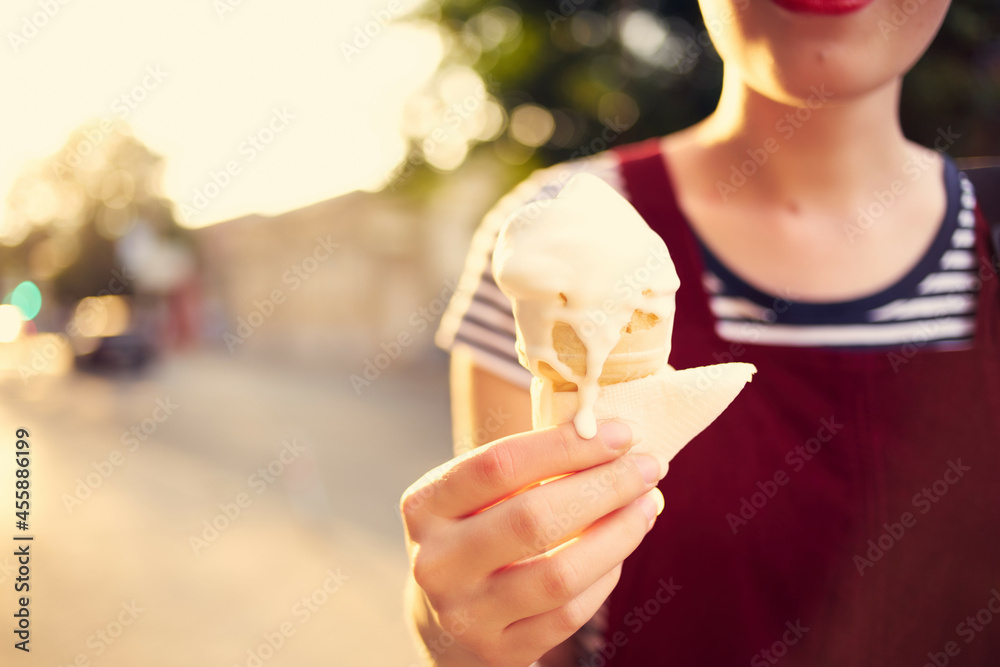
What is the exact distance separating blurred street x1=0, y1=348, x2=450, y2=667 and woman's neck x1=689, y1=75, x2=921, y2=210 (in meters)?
4.09

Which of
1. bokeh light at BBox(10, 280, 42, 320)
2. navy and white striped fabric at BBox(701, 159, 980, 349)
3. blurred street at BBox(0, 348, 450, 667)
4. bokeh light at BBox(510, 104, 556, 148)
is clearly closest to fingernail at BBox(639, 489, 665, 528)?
navy and white striped fabric at BBox(701, 159, 980, 349)

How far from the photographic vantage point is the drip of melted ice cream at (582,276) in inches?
52.7

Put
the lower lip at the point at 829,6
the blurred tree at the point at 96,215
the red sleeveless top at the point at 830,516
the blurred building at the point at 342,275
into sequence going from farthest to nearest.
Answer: the blurred tree at the point at 96,215 < the blurred building at the point at 342,275 < the red sleeveless top at the point at 830,516 < the lower lip at the point at 829,6

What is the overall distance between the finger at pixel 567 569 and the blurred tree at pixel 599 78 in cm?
821

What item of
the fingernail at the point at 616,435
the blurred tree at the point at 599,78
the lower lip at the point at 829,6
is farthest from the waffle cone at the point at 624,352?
the blurred tree at the point at 599,78

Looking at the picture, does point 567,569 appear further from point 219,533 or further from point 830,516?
point 219,533

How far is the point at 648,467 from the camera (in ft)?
4.43

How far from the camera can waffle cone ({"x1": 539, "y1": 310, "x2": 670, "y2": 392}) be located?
4.56ft

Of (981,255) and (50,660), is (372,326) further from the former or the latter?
(981,255)

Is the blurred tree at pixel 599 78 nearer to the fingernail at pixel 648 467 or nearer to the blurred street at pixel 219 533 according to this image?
the blurred street at pixel 219 533

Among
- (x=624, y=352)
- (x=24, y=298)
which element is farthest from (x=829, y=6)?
(x=24, y=298)

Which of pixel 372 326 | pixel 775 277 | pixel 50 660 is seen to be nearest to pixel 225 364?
pixel 372 326

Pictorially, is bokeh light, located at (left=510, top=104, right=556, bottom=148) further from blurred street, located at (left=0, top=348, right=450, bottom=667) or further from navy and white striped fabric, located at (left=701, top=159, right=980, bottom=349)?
navy and white striped fabric, located at (left=701, top=159, right=980, bottom=349)

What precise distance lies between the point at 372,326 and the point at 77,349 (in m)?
9.40
